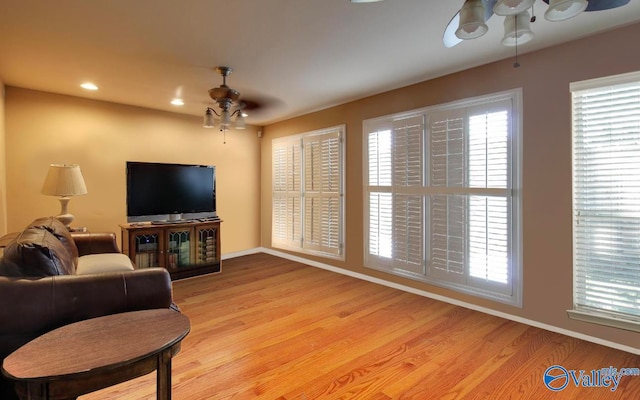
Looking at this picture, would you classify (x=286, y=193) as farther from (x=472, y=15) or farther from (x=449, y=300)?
(x=472, y=15)

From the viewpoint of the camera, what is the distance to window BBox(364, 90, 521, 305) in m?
2.84

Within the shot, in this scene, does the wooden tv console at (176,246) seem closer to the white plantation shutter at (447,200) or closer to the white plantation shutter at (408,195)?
the white plantation shutter at (408,195)

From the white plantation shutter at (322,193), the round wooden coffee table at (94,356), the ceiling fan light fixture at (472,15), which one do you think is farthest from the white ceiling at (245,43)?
the round wooden coffee table at (94,356)

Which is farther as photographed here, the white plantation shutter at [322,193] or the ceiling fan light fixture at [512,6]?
the white plantation shutter at [322,193]

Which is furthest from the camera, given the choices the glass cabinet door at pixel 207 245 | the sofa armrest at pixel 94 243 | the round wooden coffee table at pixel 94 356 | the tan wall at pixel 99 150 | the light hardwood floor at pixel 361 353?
the glass cabinet door at pixel 207 245

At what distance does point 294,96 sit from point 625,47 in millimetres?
3064

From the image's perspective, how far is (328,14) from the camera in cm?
210

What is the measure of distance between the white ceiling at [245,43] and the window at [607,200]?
1.77 ft

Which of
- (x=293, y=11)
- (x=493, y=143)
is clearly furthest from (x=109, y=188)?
(x=493, y=143)

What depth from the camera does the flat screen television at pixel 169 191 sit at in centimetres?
422

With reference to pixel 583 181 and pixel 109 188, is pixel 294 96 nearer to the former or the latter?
pixel 109 188

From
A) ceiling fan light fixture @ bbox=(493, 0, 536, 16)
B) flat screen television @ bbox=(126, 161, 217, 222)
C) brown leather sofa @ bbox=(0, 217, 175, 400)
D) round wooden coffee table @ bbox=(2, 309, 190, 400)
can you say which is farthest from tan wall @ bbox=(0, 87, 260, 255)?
ceiling fan light fixture @ bbox=(493, 0, 536, 16)

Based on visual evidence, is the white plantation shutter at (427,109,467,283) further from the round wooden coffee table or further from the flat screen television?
the flat screen television

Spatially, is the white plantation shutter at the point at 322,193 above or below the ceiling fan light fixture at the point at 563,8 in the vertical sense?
below
